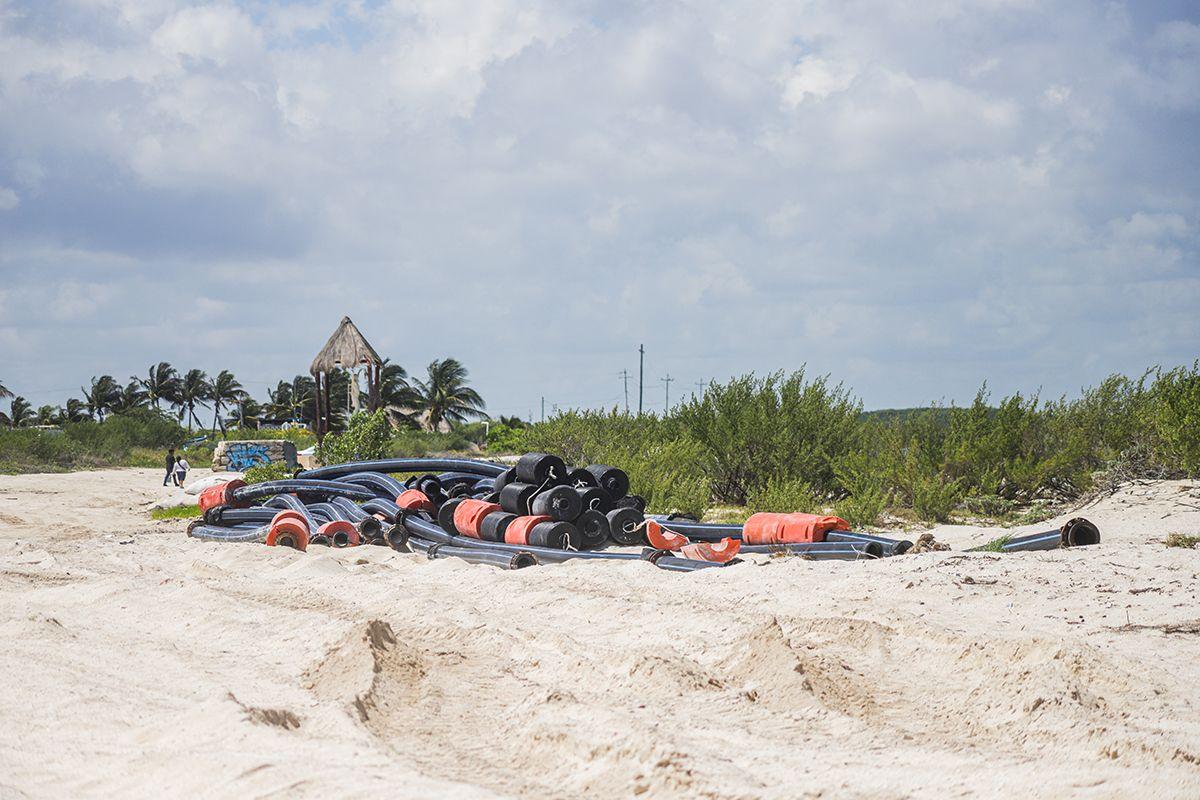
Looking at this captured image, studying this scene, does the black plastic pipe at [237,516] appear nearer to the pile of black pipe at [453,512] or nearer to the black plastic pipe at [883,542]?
the pile of black pipe at [453,512]

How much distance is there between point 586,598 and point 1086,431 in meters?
12.6

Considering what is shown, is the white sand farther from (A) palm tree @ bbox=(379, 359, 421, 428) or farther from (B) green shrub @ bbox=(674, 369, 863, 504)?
(A) palm tree @ bbox=(379, 359, 421, 428)

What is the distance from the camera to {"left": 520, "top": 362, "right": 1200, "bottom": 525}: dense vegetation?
14828 millimetres

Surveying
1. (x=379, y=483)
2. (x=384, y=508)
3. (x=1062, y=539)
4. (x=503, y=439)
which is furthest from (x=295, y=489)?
(x=503, y=439)

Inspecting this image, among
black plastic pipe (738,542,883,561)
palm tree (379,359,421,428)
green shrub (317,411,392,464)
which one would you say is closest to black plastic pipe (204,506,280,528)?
black plastic pipe (738,542,883,561)

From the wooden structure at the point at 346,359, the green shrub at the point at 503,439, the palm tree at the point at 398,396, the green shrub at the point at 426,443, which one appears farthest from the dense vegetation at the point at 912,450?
the palm tree at the point at 398,396

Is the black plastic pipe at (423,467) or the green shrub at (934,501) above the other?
the black plastic pipe at (423,467)

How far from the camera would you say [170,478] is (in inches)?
1201

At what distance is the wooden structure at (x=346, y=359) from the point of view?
105 feet

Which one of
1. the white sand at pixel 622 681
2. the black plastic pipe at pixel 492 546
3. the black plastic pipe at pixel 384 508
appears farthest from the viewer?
the black plastic pipe at pixel 384 508

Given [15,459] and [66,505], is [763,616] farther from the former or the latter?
[15,459]

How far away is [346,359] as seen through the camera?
32.2 meters

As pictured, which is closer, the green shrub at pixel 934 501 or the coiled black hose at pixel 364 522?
the coiled black hose at pixel 364 522

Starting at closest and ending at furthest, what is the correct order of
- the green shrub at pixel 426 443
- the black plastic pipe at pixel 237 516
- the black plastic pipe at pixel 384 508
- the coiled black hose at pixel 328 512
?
the black plastic pipe at pixel 384 508 → the coiled black hose at pixel 328 512 → the black plastic pipe at pixel 237 516 → the green shrub at pixel 426 443
